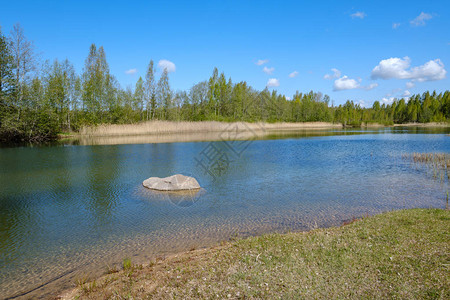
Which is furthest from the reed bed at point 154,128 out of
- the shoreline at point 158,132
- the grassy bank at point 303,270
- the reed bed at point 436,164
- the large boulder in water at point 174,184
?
the grassy bank at point 303,270

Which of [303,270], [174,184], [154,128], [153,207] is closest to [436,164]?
[174,184]

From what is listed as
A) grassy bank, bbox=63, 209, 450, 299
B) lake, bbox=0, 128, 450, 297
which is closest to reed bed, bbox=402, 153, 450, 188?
lake, bbox=0, 128, 450, 297

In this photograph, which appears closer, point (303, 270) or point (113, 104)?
point (303, 270)

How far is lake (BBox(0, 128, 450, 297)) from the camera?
491 cm

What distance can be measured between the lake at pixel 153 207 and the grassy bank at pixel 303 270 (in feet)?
3.44

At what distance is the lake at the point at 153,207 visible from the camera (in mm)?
4910

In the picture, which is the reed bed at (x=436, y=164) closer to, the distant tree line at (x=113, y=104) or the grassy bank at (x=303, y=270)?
the grassy bank at (x=303, y=270)

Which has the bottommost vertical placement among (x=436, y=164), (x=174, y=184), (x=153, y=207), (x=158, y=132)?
(x=153, y=207)

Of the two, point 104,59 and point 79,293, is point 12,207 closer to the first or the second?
point 79,293

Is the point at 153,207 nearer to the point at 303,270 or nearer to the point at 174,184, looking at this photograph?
the point at 174,184

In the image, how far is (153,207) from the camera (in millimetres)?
7754

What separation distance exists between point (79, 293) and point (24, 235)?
3491mm

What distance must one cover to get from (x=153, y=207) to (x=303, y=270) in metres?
5.26

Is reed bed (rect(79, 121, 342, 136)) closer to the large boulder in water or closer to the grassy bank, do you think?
the large boulder in water
